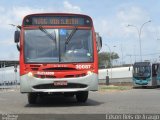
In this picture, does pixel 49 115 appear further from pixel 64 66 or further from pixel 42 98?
pixel 42 98

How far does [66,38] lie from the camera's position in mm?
17969

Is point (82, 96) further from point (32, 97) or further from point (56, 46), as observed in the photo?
point (56, 46)

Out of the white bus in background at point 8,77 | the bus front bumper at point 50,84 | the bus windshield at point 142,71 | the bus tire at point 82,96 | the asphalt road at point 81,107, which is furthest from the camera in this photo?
the white bus in background at point 8,77

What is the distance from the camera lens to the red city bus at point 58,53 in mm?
17422

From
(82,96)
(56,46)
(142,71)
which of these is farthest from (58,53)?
(142,71)

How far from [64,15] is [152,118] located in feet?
23.0

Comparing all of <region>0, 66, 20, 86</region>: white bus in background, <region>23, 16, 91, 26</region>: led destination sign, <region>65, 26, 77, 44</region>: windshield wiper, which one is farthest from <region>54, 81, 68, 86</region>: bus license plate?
<region>0, 66, 20, 86</region>: white bus in background

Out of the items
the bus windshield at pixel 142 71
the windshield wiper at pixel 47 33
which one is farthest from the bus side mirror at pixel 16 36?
the bus windshield at pixel 142 71

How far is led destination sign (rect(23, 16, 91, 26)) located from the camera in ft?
59.4

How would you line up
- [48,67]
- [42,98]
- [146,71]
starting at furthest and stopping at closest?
[146,71] < [42,98] < [48,67]

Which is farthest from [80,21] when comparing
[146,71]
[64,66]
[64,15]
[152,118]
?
[146,71]

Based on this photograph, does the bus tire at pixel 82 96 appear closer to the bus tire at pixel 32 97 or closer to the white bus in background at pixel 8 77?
the bus tire at pixel 32 97

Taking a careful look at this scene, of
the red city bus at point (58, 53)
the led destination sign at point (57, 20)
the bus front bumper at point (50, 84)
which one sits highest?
the led destination sign at point (57, 20)

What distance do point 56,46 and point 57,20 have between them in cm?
115
